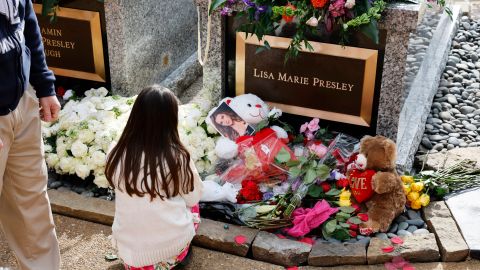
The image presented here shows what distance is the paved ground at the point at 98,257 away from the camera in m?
3.62

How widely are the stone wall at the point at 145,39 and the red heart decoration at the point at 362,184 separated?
1.89 meters

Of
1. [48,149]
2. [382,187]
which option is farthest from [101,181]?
[382,187]

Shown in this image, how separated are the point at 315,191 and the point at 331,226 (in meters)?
0.28

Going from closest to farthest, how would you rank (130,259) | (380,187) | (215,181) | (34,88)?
1. (34,88)
2. (130,259)
3. (380,187)
4. (215,181)

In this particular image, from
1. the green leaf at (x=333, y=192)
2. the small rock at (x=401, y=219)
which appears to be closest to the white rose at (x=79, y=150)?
the green leaf at (x=333, y=192)

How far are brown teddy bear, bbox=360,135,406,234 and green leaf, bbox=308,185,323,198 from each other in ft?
0.87

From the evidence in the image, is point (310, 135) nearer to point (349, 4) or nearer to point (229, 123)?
point (229, 123)

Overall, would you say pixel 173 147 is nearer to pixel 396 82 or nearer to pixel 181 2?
pixel 396 82

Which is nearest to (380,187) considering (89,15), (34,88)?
(34,88)

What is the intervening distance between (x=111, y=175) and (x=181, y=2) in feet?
8.44

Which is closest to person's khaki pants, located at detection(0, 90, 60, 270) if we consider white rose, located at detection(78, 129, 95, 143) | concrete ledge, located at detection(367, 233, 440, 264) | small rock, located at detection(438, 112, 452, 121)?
white rose, located at detection(78, 129, 95, 143)

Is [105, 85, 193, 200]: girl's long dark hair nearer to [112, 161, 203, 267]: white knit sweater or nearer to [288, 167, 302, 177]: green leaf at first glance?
[112, 161, 203, 267]: white knit sweater

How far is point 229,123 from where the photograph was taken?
4.41m

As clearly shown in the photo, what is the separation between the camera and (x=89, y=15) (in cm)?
485
